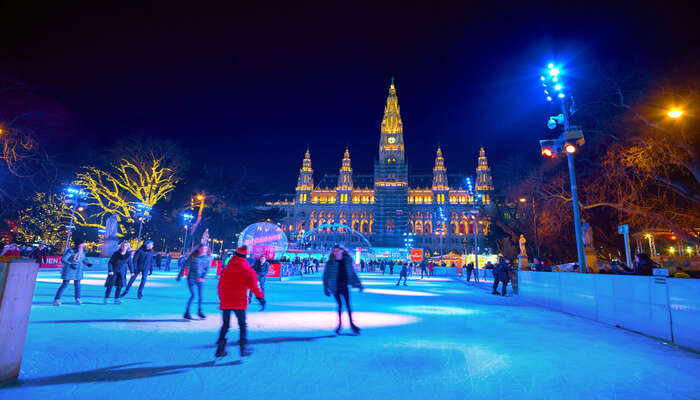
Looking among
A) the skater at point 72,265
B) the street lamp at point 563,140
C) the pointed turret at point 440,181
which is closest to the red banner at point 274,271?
the skater at point 72,265

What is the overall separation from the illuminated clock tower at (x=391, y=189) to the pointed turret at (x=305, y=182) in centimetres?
1801

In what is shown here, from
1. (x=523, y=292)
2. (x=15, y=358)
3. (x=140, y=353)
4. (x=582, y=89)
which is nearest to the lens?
(x=15, y=358)

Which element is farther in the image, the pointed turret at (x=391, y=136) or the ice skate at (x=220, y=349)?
the pointed turret at (x=391, y=136)

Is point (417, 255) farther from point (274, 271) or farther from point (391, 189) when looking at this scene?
point (391, 189)

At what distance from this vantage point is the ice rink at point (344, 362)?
2.81 m

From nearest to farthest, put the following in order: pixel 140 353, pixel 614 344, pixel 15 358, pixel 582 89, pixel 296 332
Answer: pixel 15 358 → pixel 140 353 → pixel 614 344 → pixel 296 332 → pixel 582 89

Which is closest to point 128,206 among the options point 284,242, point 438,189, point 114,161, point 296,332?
point 114,161

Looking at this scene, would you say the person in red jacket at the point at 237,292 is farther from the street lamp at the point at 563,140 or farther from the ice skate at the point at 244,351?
the street lamp at the point at 563,140

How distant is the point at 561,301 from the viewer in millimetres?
8812

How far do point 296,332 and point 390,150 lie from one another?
3049 inches

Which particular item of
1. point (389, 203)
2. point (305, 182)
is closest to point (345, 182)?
point (305, 182)

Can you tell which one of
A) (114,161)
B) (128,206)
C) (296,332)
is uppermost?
(114,161)

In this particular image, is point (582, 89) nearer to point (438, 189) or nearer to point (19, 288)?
point (19, 288)

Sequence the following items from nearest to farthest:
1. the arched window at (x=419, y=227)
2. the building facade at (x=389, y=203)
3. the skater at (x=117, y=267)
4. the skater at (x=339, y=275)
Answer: the skater at (x=339, y=275) < the skater at (x=117, y=267) < the building facade at (x=389, y=203) < the arched window at (x=419, y=227)
